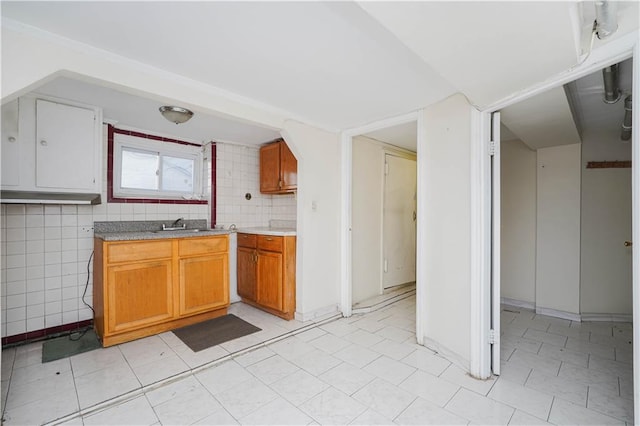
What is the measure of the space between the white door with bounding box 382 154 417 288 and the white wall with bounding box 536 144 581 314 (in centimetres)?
145

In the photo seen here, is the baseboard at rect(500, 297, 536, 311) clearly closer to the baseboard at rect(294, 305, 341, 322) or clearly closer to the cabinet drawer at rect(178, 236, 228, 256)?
the baseboard at rect(294, 305, 341, 322)

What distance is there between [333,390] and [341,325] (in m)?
1.08

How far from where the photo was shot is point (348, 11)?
1346 mm

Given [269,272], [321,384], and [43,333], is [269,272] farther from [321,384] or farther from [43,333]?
[43,333]

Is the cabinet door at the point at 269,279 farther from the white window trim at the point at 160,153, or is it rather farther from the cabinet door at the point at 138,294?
the white window trim at the point at 160,153

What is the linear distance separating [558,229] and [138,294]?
168 inches

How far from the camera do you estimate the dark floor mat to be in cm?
225

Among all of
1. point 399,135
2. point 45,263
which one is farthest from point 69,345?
point 399,135

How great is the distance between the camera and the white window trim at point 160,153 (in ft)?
9.82

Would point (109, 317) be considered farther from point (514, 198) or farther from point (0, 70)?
point (514, 198)

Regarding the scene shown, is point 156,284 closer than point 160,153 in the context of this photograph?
Yes

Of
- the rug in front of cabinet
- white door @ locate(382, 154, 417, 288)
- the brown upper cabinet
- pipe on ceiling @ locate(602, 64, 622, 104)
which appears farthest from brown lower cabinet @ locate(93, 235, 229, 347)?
pipe on ceiling @ locate(602, 64, 622, 104)

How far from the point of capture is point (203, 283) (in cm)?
292

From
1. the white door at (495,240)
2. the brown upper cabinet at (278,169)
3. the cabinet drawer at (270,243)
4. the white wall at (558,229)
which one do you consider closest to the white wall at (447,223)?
the white door at (495,240)
